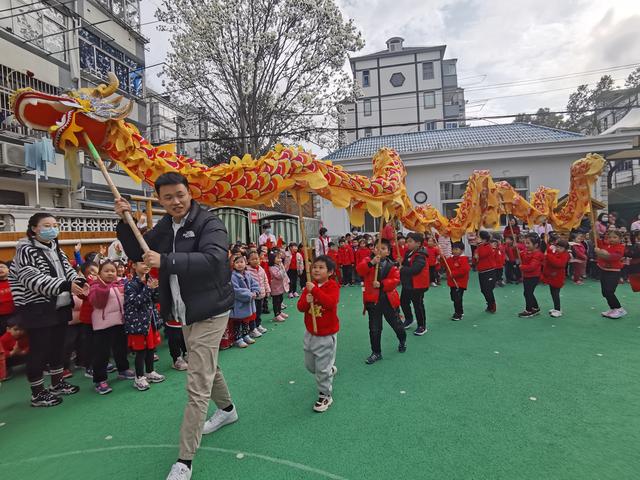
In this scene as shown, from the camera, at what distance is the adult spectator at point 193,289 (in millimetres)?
2408

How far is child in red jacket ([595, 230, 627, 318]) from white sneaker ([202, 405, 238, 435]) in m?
5.93

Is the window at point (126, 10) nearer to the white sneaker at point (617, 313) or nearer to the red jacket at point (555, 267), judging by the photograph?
the red jacket at point (555, 267)

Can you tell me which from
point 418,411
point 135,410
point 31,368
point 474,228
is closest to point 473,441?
point 418,411

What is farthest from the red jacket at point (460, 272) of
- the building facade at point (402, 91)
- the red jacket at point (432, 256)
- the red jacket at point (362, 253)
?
the building facade at point (402, 91)

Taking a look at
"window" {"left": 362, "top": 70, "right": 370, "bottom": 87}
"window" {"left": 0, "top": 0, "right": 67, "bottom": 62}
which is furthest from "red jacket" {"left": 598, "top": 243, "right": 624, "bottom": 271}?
"window" {"left": 362, "top": 70, "right": 370, "bottom": 87}

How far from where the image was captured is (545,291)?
818 cm

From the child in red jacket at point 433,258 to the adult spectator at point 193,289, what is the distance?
5.53 metres

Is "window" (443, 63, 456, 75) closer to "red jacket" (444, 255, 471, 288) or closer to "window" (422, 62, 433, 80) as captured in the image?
"window" (422, 62, 433, 80)

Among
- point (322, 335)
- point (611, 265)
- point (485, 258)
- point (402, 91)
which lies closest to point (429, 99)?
point (402, 91)

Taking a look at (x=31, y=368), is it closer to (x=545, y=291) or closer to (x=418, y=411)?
(x=418, y=411)

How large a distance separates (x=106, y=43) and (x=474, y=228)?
55.2ft

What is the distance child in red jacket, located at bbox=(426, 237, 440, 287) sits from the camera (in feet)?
25.8

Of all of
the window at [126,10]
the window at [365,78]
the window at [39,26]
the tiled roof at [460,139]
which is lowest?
the tiled roof at [460,139]

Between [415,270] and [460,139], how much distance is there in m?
11.4
